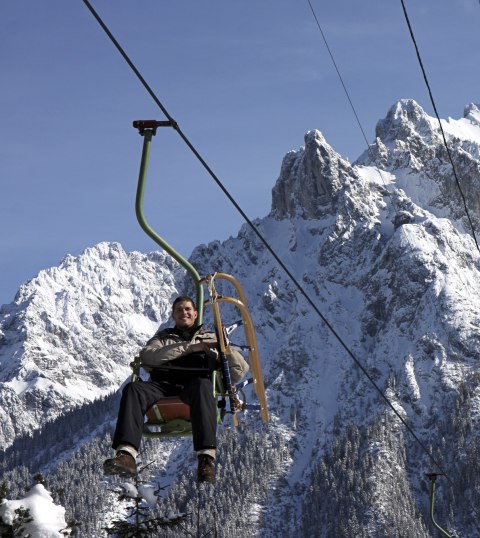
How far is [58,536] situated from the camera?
16.9 m

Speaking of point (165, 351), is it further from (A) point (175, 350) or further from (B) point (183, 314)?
(B) point (183, 314)

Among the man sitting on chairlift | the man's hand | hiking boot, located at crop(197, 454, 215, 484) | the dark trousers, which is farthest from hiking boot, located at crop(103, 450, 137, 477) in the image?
the man's hand

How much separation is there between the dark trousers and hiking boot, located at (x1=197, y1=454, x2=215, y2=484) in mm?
142

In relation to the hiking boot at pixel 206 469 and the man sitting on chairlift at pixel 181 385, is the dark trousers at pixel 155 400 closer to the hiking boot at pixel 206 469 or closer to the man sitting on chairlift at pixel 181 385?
the man sitting on chairlift at pixel 181 385

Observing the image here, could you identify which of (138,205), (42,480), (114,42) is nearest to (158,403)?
(138,205)

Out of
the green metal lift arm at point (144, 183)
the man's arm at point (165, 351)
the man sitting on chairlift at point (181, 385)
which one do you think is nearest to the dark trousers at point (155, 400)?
the man sitting on chairlift at point (181, 385)

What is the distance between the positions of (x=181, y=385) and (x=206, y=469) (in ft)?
5.13

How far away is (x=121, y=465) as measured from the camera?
1003 centimetres

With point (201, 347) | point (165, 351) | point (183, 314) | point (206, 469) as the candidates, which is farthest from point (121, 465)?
point (183, 314)

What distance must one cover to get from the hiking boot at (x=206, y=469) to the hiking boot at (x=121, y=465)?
68 cm

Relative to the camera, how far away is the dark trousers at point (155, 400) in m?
10.6

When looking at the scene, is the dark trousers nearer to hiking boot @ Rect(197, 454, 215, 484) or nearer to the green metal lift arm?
hiking boot @ Rect(197, 454, 215, 484)

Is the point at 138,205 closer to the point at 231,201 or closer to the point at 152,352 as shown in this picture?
the point at 231,201

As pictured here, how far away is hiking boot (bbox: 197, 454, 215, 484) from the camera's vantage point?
34.1 ft
